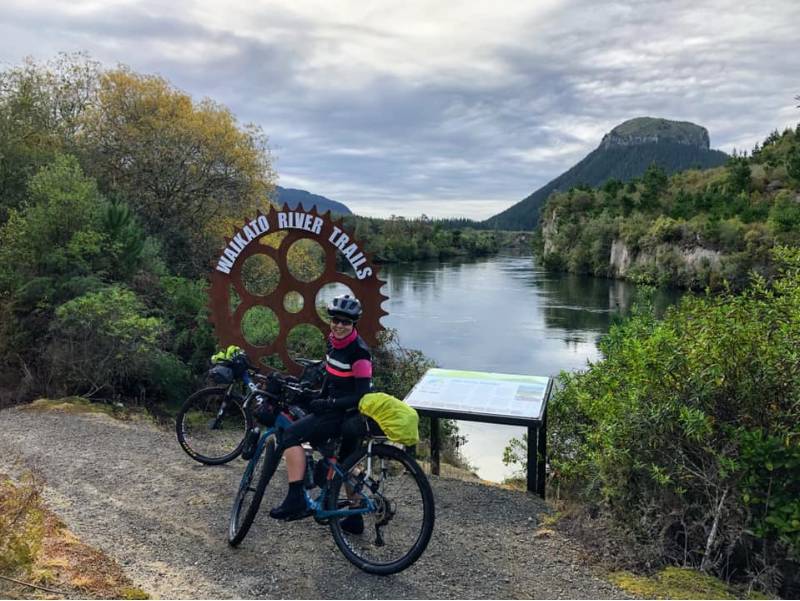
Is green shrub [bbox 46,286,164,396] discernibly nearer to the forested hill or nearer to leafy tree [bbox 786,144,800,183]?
leafy tree [bbox 786,144,800,183]

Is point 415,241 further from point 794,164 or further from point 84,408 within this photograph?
point 84,408

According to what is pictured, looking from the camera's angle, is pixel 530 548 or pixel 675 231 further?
pixel 675 231

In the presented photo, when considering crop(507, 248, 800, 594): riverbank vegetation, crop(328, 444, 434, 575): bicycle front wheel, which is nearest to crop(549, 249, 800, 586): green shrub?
crop(507, 248, 800, 594): riverbank vegetation

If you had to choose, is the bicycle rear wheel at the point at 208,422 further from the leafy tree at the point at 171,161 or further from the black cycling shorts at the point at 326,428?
the leafy tree at the point at 171,161

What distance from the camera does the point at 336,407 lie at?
3.94m

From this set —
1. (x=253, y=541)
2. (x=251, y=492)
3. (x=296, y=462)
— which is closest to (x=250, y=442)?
(x=251, y=492)

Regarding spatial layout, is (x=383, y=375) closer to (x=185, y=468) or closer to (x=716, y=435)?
(x=185, y=468)

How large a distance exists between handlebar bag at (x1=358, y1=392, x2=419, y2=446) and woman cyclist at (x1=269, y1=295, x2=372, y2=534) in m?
0.20

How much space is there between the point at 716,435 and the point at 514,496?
189 cm

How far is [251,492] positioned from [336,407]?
1000 mm

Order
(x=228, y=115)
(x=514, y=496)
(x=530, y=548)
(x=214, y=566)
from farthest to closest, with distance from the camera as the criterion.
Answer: (x=228, y=115), (x=514, y=496), (x=530, y=548), (x=214, y=566)

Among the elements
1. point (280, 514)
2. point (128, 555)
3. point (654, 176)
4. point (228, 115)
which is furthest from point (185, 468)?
point (654, 176)

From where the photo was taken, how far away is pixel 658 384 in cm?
435

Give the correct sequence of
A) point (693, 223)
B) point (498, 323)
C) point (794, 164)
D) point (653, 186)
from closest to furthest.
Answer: point (498, 323) → point (794, 164) → point (693, 223) → point (653, 186)
